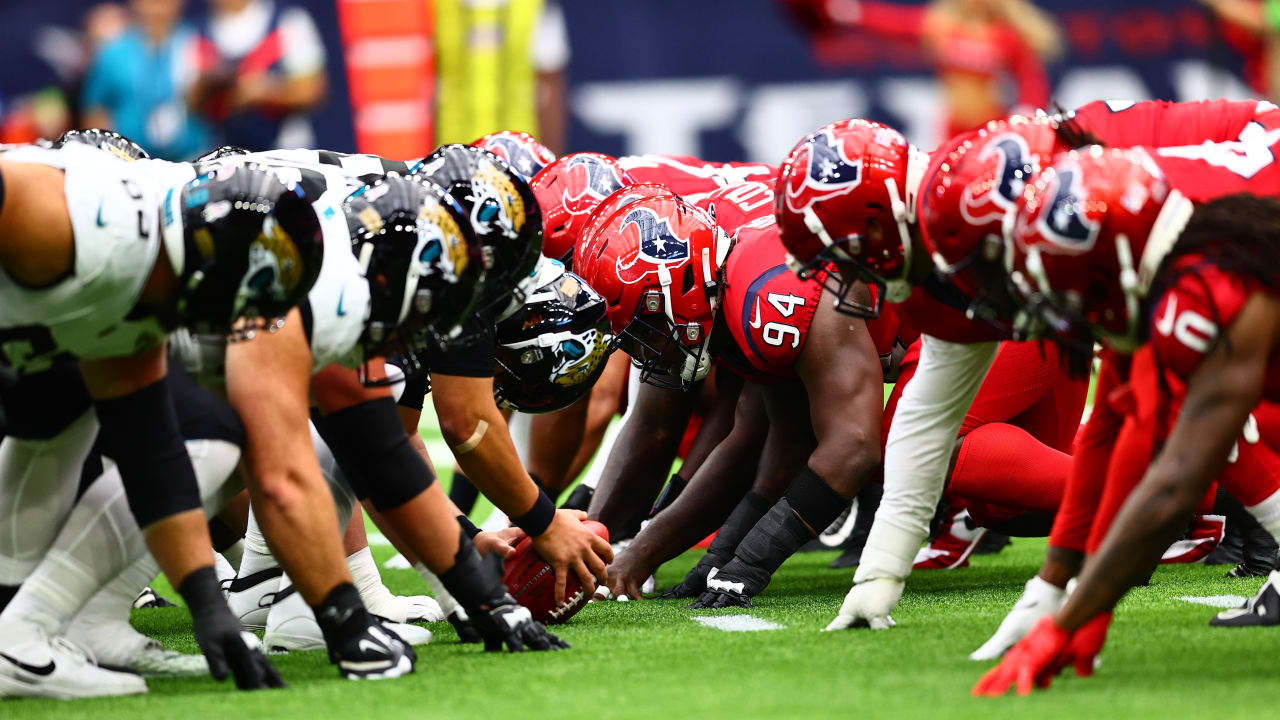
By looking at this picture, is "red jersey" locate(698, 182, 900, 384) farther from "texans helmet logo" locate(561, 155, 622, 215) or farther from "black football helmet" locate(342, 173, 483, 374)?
"black football helmet" locate(342, 173, 483, 374)

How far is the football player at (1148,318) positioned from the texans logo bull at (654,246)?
5.75ft

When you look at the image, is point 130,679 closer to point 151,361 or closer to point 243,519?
point 151,361

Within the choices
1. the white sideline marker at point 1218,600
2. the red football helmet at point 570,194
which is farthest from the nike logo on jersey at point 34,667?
the white sideline marker at point 1218,600

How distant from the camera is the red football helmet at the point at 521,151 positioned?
618 cm

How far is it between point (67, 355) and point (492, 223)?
3.69 ft

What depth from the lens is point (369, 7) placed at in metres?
13.7

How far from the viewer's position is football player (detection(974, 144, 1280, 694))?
3.02 m

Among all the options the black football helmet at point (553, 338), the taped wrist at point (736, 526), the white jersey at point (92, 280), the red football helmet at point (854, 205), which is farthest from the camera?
the taped wrist at point (736, 526)

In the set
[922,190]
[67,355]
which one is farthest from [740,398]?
[67,355]

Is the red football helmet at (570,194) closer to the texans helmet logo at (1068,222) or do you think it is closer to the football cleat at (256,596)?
the football cleat at (256,596)

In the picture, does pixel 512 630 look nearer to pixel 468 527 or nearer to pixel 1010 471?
pixel 468 527

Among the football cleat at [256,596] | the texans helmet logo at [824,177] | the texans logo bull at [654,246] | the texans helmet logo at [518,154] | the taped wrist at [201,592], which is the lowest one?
the football cleat at [256,596]

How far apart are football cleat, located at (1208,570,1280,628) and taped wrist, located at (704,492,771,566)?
4.74 ft

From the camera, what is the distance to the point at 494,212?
163 inches
